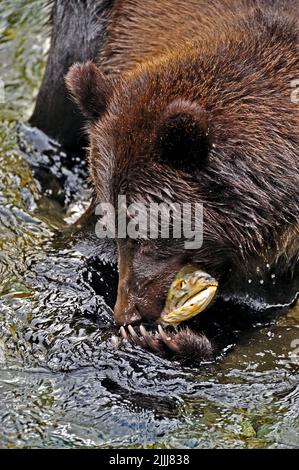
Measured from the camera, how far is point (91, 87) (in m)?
6.72

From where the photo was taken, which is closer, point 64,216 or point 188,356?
point 188,356

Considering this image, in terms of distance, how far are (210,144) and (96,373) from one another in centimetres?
157

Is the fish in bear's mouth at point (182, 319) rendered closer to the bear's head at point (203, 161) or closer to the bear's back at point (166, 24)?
the bear's head at point (203, 161)

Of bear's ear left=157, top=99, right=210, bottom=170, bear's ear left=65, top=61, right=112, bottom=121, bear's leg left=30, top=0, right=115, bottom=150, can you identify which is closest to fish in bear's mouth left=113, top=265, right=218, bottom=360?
bear's ear left=157, top=99, right=210, bottom=170

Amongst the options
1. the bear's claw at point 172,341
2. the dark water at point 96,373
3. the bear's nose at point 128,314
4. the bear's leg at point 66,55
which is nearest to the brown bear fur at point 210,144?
the bear's nose at point 128,314

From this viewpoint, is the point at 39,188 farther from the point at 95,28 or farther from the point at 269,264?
the point at 269,264

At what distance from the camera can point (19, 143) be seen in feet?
30.6

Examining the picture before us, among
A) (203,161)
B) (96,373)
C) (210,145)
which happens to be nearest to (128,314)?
(96,373)

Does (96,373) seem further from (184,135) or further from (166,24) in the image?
(166,24)

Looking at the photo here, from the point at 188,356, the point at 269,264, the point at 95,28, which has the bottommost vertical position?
the point at 188,356
